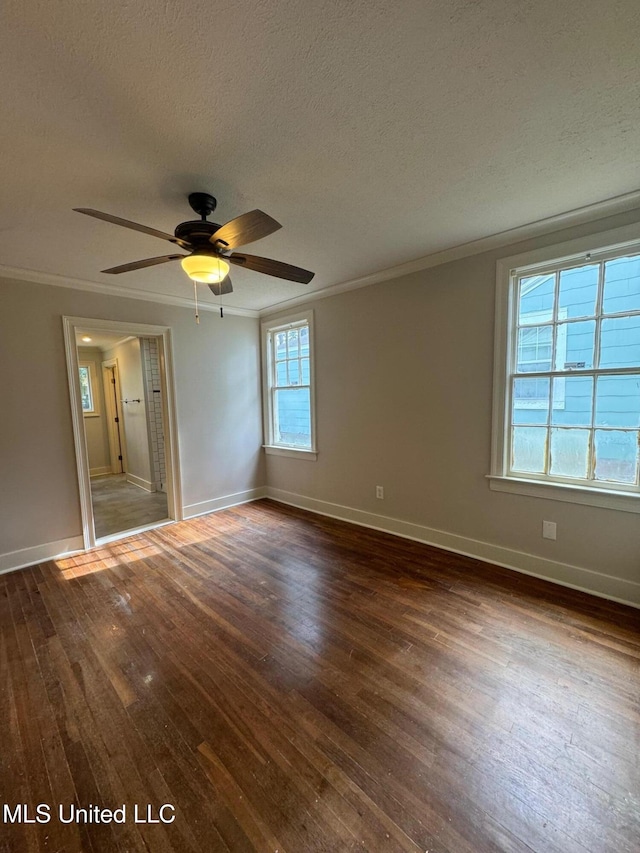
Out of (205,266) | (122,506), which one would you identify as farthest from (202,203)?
(122,506)

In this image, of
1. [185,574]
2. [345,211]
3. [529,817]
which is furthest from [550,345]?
[185,574]

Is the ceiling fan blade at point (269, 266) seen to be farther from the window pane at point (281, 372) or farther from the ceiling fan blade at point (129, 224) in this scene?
the window pane at point (281, 372)

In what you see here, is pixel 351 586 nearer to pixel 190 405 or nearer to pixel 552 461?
pixel 552 461

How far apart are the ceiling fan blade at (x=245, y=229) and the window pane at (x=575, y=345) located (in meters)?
2.13

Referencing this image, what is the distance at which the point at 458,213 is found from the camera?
222 centimetres

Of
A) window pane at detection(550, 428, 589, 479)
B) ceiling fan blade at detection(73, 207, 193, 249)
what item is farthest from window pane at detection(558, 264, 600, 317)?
ceiling fan blade at detection(73, 207, 193, 249)

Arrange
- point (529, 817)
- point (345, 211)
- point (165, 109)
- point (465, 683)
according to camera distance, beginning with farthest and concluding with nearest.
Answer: point (345, 211) → point (465, 683) → point (165, 109) → point (529, 817)

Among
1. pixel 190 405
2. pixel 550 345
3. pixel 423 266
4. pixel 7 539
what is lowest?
pixel 7 539

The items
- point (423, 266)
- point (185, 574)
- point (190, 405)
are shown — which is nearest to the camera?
point (185, 574)

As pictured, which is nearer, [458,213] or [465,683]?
[465,683]

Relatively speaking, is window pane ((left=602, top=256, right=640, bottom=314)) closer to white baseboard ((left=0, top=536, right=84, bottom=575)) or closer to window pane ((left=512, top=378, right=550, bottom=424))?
window pane ((left=512, top=378, right=550, bottom=424))

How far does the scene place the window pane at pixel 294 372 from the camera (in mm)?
4332

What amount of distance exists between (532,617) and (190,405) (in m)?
3.69

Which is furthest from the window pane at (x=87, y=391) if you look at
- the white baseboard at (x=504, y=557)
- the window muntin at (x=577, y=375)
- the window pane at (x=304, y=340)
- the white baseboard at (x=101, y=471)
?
the window muntin at (x=577, y=375)
